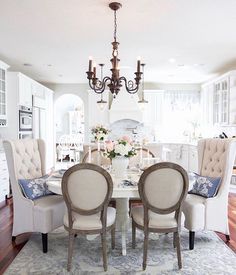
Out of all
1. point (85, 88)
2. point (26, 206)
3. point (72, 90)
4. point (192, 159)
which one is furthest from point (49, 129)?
point (26, 206)

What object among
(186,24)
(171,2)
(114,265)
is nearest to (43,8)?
(171,2)

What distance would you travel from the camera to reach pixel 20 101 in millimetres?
5801

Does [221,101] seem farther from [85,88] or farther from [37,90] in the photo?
[37,90]

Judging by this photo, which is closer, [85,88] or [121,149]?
[121,149]

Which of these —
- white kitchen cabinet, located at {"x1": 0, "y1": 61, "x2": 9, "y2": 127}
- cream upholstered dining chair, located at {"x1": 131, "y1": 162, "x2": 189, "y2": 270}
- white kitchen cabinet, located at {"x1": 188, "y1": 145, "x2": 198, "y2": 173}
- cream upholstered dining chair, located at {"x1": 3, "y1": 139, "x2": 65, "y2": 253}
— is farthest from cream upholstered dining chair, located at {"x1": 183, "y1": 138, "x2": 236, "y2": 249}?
white kitchen cabinet, located at {"x1": 0, "y1": 61, "x2": 9, "y2": 127}

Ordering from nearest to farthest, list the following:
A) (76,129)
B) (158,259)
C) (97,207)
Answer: (97,207)
(158,259)
(76,129)

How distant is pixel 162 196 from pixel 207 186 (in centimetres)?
93

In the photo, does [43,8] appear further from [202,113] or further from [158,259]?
[202,113]

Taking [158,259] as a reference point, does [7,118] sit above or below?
above

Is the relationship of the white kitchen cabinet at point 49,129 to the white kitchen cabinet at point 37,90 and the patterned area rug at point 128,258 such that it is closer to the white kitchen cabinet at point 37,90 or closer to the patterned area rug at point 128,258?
the white kitchen cabinet at point 37,90

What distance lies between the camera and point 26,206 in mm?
3070

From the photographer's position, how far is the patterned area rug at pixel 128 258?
8.43 ft

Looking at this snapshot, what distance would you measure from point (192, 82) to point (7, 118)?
17.7 ft

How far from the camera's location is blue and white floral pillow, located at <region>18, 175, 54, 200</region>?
3123 mm
